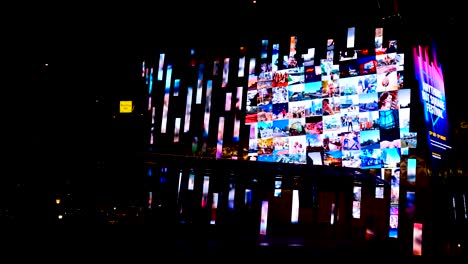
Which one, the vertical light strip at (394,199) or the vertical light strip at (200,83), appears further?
the vertical light strip at (200,83)

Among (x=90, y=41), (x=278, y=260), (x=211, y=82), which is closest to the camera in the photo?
(x=278, y=260)

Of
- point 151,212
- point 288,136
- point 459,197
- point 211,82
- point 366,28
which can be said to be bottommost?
point 151,212

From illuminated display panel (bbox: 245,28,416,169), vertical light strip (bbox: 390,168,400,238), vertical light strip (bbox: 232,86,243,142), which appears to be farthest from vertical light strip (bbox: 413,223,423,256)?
vertical light strip (bbox: 232,86,243,142)

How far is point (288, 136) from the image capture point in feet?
33.1

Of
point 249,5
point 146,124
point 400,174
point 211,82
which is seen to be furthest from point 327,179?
point 146,124

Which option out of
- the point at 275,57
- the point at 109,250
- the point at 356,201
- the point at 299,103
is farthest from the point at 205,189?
the point at 109,250

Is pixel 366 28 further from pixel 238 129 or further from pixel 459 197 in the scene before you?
pixel 459 197

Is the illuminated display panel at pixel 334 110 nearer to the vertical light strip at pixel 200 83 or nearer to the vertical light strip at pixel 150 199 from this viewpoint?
the vertical light strip at pixel 200 83

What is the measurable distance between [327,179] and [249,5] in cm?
391

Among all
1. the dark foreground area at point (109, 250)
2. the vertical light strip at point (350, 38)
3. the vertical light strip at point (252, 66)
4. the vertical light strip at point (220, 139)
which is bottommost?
the dark foreground area at point (109, 250)

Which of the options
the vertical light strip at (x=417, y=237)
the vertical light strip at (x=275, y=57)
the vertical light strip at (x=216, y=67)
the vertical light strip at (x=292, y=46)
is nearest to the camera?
the vertical light strip at (x=417, y=237)

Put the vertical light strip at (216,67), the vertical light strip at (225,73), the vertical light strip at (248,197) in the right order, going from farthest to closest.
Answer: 1. the vertical light strip at (216,67)
2. the vertical light strip at (225,73)
3. the vertical light strip at (248,197)

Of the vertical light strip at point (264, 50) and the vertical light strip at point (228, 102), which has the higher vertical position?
the vertical light strip at point (264, 50)

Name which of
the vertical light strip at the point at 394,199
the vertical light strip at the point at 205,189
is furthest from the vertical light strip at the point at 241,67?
the vertical light strip at the point at 394,199
